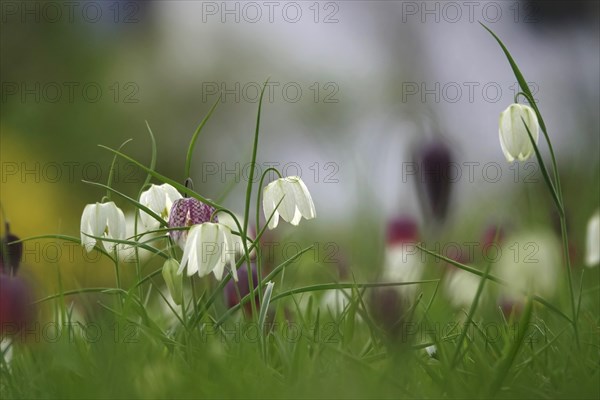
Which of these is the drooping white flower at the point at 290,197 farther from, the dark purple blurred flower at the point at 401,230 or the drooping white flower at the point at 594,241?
the dark purple blurred flower at the point at 401,230

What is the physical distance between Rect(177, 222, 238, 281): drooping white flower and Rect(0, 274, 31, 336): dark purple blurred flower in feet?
0.83

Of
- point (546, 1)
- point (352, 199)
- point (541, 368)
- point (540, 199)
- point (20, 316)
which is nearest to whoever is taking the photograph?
point (541, 368)

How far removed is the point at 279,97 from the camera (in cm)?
897

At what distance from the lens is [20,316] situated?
115 centimetres

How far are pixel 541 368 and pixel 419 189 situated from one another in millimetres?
439

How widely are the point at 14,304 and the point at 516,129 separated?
29.7 inches

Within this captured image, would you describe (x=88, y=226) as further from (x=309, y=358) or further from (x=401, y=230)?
(x=401, y=230)

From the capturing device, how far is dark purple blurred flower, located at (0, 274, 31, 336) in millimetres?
1135

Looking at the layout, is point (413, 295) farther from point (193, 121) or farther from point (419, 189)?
point (193, 121)

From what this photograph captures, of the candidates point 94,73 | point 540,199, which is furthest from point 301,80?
point 540,199

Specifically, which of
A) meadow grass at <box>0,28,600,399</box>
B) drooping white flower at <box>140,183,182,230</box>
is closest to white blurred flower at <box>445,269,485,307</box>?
meadow grass at <box>0,28,600,399</box>

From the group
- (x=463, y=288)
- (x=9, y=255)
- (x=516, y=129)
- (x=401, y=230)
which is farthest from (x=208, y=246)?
(x=401, y=230)

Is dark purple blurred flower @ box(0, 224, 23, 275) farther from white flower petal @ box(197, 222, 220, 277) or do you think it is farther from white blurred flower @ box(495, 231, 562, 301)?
white blurred flower @ box(495, 231, 562, 301)

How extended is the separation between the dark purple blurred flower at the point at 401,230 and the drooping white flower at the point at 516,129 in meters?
0.86
